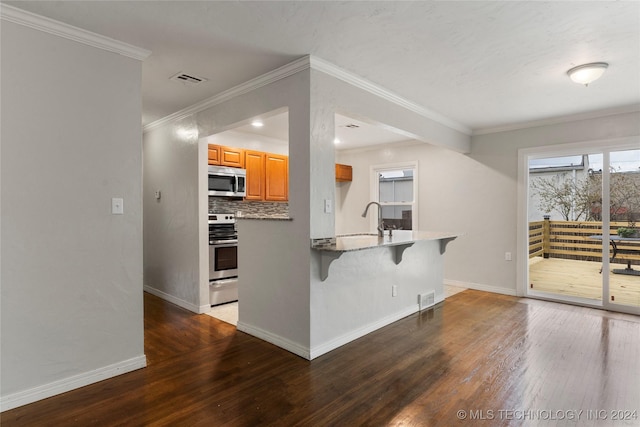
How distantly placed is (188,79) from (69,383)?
257cm

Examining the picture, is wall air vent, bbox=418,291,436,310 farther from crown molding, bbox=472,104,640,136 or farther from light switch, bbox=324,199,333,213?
crown molding, bbox=472,104,640,136

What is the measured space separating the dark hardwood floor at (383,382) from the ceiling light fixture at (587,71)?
2.34m

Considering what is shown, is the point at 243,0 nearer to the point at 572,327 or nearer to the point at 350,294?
the point at 350,294

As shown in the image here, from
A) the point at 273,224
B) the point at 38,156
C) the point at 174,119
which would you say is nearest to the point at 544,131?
the point at 273,224

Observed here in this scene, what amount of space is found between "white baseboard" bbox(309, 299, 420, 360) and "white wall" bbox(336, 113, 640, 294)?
1.72 m

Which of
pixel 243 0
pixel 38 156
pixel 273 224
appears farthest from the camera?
pixel 273 224

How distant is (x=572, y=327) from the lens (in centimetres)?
354

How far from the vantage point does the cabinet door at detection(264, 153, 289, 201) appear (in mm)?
5299

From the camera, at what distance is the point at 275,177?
541cm

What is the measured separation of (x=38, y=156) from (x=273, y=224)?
172cm

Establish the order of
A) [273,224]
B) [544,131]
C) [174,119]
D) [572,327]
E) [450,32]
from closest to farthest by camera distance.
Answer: [450,32]
[273,224]
[572,327]
[174,119]
[544,131]

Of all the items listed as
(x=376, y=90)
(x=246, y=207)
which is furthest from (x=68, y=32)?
(x=246, y=207)

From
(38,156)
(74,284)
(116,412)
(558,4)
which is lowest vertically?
(116,412)

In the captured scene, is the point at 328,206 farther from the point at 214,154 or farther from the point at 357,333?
the point at 214,154
